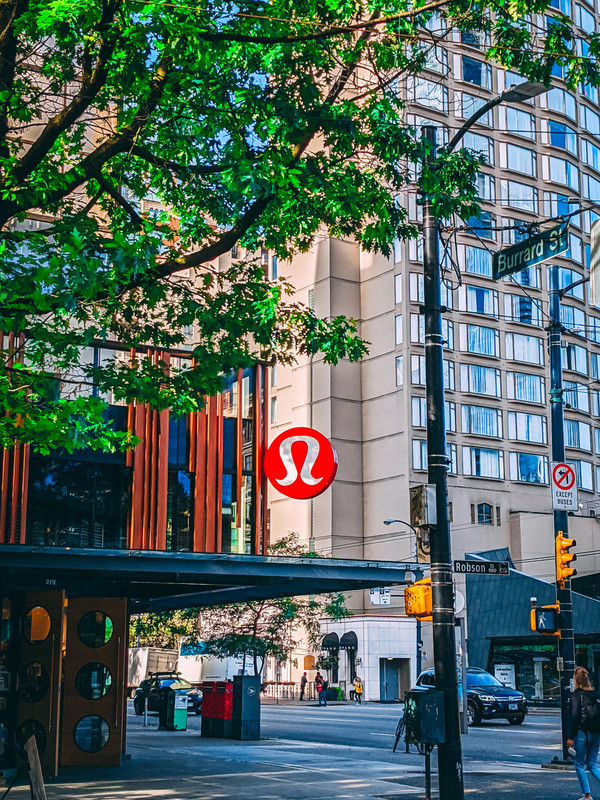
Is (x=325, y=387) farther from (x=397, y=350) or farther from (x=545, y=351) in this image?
(x=545, y=351)

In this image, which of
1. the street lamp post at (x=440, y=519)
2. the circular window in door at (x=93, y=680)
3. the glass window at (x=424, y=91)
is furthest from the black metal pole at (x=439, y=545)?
the circular window in door at (x=93, y=680)

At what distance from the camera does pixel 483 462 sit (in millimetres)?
65562

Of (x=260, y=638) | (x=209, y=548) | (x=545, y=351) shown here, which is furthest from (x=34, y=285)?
(x=545, y=351)

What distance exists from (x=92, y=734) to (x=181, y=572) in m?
4.13

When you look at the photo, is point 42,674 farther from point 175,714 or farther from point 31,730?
point 175,714

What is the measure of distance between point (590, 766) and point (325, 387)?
5663 cm

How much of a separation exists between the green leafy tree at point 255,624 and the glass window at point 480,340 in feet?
60.1

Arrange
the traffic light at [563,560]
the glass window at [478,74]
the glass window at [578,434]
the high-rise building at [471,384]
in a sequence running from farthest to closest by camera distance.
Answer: the glass window at [478,74] < the glass window at [578,434] < the high-rise building at [471,384] < the traffic light at [563,560]

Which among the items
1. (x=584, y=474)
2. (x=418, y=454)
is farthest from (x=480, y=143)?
(x=584, y=474)

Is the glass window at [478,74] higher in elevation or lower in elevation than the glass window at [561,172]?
higher

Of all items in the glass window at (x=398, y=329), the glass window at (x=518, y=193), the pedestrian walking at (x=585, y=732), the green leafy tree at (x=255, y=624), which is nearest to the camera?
the pedestrian walking at (x=585, y=732)

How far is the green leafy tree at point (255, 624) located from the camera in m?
49.7

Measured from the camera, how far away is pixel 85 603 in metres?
18.2

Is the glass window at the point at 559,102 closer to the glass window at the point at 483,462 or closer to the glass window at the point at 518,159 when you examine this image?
the glass window at the point at 518,159
